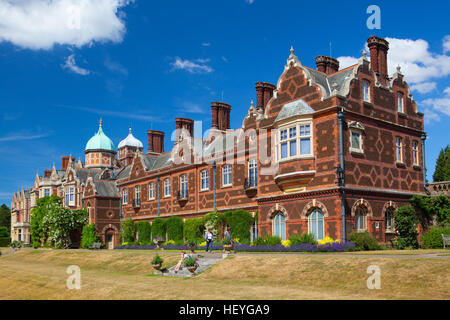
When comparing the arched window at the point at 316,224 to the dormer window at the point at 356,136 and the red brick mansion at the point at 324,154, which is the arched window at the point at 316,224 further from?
the dormer window at the point at 356,136

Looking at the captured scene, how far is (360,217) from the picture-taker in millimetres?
27469

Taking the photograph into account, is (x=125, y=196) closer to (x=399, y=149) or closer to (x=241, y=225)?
(x=241, y=225)

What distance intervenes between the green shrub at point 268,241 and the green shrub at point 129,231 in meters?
22.4

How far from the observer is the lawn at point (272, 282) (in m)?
15.2

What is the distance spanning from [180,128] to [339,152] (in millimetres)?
24099

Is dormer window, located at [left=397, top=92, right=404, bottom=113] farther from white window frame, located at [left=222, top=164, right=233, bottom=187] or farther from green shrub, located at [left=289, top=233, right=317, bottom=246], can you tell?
white window frame, located at [left=222, top=164, right=233, bottom=187]

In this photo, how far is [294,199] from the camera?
94.6 ft

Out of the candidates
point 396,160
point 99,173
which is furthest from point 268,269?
point 99,173

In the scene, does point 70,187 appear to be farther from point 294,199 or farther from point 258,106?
point 294,199

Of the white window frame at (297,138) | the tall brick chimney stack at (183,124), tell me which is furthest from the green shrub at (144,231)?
the white window frame at (297,138)

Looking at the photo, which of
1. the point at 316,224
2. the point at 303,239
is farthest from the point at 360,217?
the point at 303,239

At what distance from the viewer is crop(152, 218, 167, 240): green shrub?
44.4 metres

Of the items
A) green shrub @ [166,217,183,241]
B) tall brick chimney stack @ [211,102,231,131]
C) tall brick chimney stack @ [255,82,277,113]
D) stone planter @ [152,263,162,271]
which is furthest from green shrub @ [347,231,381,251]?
tall brick chimney stack @ [211,102,231,131]

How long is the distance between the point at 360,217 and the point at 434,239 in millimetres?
4166
